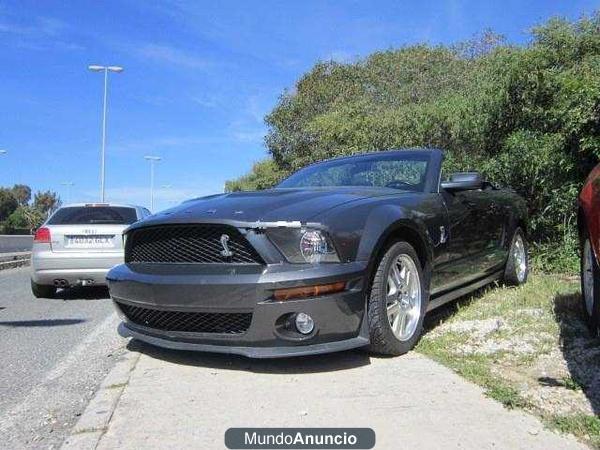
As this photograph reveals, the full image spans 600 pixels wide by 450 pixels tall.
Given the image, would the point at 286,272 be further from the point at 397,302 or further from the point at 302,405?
the point at 397,302

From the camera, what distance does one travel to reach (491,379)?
3318 mm

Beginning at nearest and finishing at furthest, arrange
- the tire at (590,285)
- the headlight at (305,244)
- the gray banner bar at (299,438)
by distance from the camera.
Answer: the gray banner bar at (299,438) < the headlight at (305,244) < the tire at (590,285)

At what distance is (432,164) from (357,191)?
107 centimetres

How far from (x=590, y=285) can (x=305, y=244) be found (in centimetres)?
228

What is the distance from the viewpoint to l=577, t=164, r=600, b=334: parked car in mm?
3336

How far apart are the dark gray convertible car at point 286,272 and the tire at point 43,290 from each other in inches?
172

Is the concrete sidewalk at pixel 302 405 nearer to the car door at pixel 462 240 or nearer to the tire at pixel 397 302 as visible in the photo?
the tire at pixel 397 302

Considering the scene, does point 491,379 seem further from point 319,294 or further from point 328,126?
point 328,126

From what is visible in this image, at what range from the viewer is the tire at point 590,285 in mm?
3709

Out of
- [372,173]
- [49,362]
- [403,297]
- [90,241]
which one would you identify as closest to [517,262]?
[372,173]

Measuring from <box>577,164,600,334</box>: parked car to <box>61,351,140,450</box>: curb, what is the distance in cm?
277

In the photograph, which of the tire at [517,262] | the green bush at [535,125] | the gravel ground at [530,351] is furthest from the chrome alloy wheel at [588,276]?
the green bush at [535,125]

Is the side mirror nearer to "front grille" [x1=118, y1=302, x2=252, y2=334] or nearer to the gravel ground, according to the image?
the gravel ground

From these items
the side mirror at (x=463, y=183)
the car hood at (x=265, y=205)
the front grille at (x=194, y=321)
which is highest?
the side mirror at (x=463, y=183)
